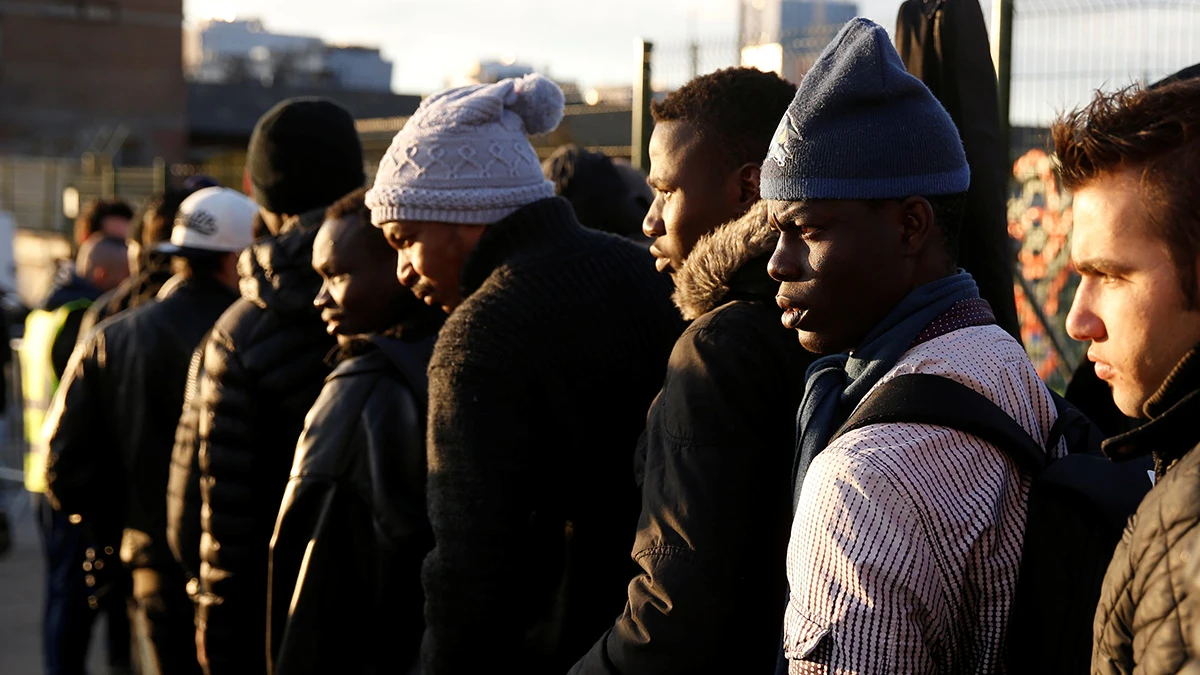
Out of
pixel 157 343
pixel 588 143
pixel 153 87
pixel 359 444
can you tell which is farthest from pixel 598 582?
pixel 153 87

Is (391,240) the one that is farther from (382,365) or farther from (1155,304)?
(1155,304)

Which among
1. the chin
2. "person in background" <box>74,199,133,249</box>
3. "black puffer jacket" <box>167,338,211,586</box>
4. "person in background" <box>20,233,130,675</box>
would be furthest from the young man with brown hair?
"person in background" <box>74,199,133,249</box>

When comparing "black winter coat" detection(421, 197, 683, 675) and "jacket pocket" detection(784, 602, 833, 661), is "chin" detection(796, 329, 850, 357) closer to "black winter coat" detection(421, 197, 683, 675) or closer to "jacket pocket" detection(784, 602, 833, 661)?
"jacket pocket" detection(784, 602, 833, 661)

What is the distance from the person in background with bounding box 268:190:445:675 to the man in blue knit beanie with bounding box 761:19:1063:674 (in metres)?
1.46

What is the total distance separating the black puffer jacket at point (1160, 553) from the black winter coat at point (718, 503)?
0.66m

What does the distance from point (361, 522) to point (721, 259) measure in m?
1.43

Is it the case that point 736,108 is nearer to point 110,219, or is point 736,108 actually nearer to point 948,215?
point 948,215

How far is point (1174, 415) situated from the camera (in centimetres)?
140

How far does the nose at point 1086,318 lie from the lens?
4.99ft

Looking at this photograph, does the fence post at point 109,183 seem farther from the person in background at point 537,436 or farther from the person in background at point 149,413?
the person in background at point 537,436

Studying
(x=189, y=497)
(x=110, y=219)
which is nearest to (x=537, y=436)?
(x=189, y=497)

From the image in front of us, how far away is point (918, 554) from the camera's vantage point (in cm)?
163

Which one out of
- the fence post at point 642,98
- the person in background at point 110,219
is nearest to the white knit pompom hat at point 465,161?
the fence post at point 642,98

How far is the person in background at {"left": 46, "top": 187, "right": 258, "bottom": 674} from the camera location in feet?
15.8
